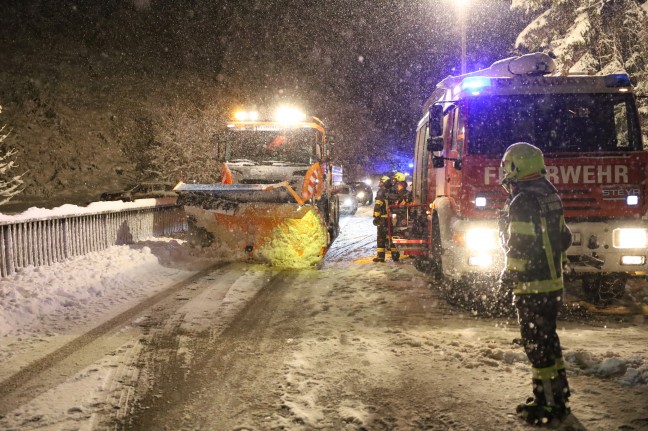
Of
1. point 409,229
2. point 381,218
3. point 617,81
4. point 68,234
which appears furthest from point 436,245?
point 68,234

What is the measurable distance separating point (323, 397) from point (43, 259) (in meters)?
6.72

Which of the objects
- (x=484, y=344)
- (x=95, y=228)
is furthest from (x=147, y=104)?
(x=484, y=344)

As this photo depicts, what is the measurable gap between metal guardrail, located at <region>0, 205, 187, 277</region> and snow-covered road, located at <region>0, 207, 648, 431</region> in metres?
0.42

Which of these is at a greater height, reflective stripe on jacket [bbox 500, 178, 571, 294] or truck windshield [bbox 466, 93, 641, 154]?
truck windshield [bbox 466, 93, 641, 154]

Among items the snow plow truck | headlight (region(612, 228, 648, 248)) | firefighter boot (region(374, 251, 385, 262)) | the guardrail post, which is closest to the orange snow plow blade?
the snow plow truck

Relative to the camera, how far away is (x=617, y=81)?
7.01 meters

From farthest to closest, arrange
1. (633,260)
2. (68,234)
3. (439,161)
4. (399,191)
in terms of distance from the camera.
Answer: (399,191)
(68,234)
(439,161)
(633,260)

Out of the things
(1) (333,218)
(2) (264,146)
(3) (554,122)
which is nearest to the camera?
(3) (554,122)

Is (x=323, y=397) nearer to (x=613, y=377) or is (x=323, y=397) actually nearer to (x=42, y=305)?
(x=613, y=377)

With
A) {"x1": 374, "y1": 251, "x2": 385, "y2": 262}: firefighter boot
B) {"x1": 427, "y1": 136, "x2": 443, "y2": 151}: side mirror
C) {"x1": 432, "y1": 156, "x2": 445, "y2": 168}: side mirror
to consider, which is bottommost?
{"x1": 374, "y1": 251, "x2": 385, "y2": 262}: firefighter boot

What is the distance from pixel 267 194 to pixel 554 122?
5.71m

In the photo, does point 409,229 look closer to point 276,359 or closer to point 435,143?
point 435,143

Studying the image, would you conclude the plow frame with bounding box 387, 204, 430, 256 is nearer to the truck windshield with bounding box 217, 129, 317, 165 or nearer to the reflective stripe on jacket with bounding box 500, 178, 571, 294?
the truck windshield with bounding box 217, 129, 317, 165

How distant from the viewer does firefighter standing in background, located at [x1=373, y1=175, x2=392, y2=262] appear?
36.4 ft
